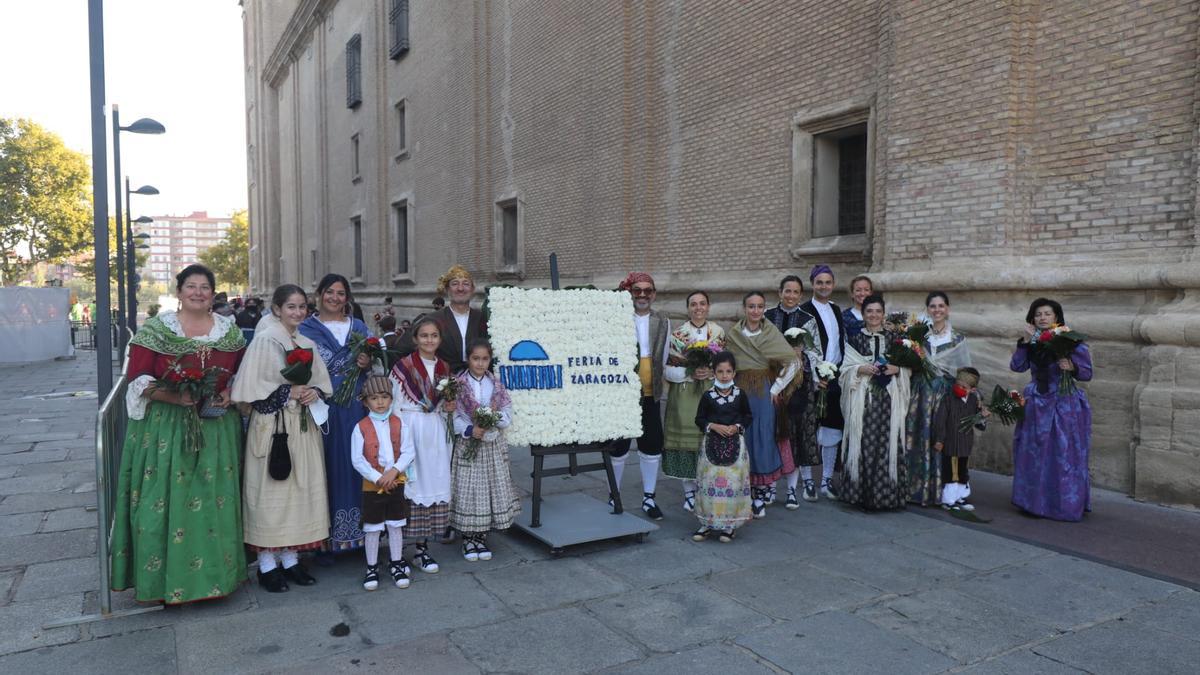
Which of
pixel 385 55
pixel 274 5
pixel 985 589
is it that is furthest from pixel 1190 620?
pixel 274 5

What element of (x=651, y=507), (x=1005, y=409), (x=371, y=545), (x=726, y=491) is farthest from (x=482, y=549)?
(x=1005, y=409)

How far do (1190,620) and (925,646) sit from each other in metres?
1.59

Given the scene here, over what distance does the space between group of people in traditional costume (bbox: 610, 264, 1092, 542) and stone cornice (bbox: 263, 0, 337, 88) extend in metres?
28.4

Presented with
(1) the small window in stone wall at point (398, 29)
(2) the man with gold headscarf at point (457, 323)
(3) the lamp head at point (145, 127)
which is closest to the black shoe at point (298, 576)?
(2) the man with gold headscarf at point (457, 323)

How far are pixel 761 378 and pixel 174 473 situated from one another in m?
4.19

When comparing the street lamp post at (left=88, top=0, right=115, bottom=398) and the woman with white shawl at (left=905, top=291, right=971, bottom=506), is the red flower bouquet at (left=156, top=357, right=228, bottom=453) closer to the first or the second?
the street lamp post at (left=88, top=0, right=115, bottom=398)

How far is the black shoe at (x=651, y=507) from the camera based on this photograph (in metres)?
6.64

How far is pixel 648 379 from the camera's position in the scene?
6586 millimetres

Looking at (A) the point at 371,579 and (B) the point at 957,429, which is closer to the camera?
(A) the point at 371,579

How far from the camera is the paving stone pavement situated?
400 centimetres

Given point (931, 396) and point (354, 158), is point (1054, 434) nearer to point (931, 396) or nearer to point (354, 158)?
point (931, 396)

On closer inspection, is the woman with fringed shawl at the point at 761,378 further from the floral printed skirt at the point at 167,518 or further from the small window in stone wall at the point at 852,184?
the small window in stone wall at the point at 852,184

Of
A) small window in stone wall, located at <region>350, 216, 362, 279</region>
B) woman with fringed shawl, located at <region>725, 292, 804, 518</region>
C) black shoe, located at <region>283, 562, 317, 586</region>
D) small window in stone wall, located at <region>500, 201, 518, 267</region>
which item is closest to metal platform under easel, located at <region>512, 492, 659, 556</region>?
woman with fringed shawl, located at <region>725, 292, 804, 518</region>

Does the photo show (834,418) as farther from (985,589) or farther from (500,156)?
(500,156)
